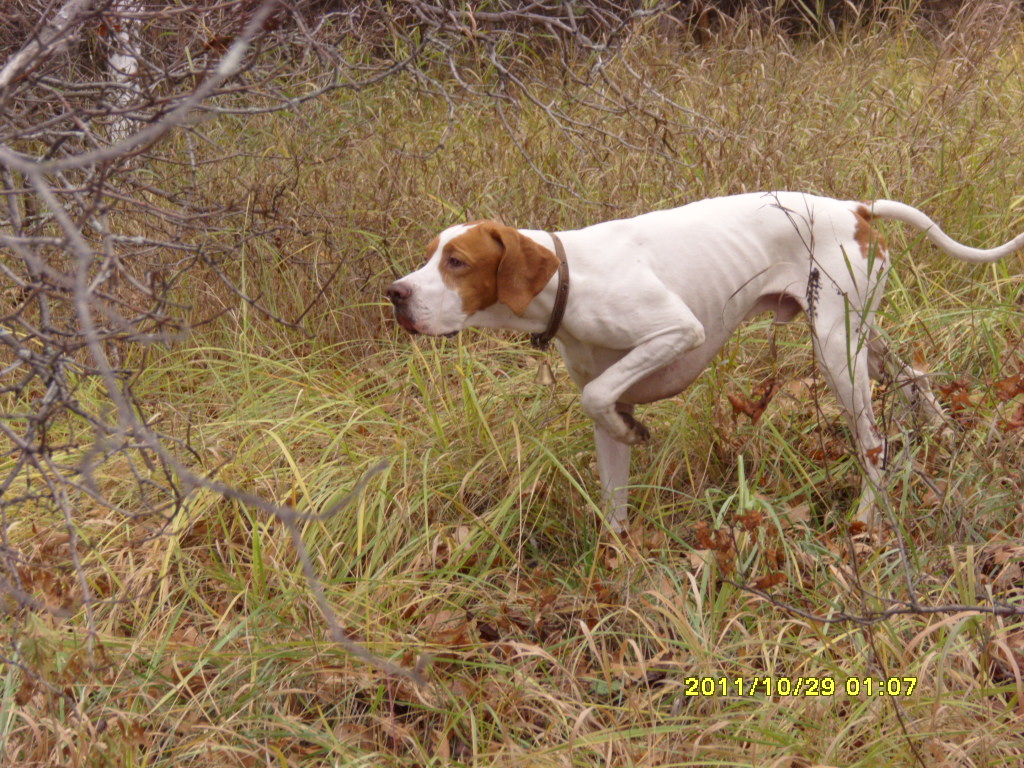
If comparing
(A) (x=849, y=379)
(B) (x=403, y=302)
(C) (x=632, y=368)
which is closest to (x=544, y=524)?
(C) (x=632, y=368)

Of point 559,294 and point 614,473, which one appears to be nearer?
point 559,294

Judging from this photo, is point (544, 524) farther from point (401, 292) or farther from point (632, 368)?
point (401, 292)

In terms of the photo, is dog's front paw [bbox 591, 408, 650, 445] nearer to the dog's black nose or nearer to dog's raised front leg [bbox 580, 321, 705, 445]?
dog's raised front leg [bbox 580, 321, 705, 445]

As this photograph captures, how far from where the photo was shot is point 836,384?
A: 3162mm

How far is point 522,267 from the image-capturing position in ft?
9.36

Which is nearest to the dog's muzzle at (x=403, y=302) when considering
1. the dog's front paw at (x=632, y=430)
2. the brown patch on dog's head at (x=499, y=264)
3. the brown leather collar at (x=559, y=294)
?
the brown patch on dog's head at (x=499, y=264)

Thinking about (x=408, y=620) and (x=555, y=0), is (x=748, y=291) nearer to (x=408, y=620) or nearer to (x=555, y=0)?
(x=408, y=620)

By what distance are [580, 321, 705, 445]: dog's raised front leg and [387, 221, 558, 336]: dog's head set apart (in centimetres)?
29

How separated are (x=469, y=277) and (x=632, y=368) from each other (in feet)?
1.59

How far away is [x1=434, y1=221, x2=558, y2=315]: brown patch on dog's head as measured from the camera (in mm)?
2846
